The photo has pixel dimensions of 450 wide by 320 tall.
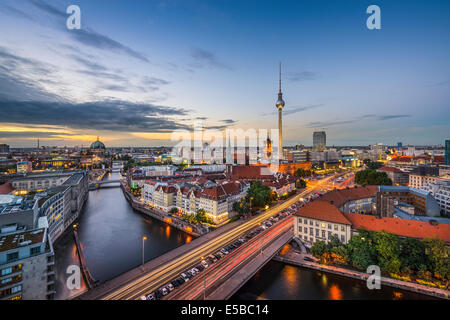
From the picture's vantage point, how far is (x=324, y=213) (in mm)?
27266

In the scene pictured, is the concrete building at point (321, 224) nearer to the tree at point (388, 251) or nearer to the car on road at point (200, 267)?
the tree at point (388, 251)

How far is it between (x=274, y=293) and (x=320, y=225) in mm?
10598

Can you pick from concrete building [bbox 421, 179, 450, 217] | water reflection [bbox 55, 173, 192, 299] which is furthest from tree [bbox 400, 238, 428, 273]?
water reflection [bbox 55, 173, 192, 299]

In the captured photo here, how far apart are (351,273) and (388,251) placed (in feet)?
13.6

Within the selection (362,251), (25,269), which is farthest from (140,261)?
(362,251)

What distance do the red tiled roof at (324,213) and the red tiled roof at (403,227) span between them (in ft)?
4.77

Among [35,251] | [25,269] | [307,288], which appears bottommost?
[307,288]

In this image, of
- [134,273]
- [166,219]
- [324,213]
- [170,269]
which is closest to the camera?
[134,273]

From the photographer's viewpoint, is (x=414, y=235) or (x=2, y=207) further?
(x=2, y=207)

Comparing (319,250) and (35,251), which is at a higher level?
(35,251)

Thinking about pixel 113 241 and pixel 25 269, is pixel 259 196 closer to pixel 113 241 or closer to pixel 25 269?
pixel 113 241

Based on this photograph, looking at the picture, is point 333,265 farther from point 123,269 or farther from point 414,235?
point 123,269

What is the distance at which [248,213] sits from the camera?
3981 centimetres
